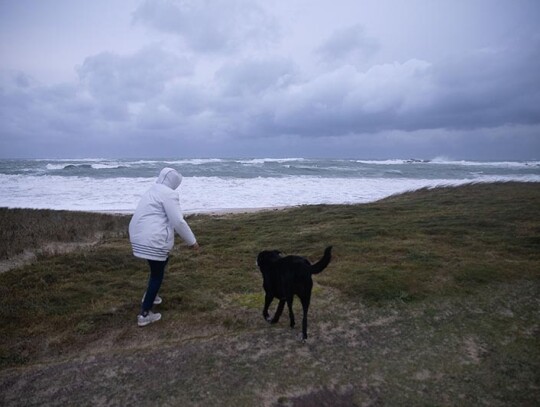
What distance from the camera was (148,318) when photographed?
178 inches

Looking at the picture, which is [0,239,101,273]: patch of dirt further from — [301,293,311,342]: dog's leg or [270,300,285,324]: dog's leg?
[301,293,311,342]: dog's leg

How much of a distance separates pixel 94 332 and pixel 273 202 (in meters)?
16.7

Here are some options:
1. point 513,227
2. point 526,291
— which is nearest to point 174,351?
point 526,291

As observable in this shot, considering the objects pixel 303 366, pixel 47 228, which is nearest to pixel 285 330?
pixel 303 366

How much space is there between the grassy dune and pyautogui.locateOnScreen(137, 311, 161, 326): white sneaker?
0.32ft

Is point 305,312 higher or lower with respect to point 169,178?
lower

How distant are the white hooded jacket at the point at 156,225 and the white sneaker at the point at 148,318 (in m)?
0.88

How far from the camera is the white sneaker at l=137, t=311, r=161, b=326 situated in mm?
4473

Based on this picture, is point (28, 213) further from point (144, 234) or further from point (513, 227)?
point (513, 227)

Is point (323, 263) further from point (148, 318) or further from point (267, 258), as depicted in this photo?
point (148, 318)

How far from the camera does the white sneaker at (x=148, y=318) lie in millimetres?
4473

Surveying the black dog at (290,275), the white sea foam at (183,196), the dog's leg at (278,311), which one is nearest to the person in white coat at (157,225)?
the black dog at (290,275)

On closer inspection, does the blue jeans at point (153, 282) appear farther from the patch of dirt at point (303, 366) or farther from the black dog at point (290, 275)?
the black dog at point (290, 275)

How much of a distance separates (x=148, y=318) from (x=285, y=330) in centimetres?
180
